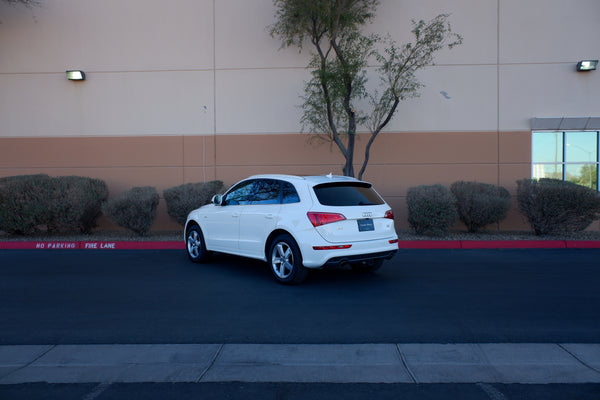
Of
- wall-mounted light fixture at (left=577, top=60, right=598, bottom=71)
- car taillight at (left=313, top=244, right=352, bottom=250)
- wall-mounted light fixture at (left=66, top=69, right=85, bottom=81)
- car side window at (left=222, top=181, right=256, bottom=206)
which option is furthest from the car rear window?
wall-mounted light fixture at (left=66, top=69, right=85, bottom=81)

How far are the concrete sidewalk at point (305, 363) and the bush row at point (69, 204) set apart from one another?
7.78m

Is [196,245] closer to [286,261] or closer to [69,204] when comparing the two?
[286,261]

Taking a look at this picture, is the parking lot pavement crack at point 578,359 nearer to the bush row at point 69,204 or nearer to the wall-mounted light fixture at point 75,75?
the bush row at point 69,204

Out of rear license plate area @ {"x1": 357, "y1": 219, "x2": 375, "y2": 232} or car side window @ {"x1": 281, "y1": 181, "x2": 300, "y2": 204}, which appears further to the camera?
car side window @ {"x1": 281, "y1": 181, "x2": 300, "y2": 204}

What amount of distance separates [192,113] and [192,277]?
7.91m

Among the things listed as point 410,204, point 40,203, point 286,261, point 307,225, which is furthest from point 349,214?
point 40,203

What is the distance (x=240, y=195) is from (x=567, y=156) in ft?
36.0

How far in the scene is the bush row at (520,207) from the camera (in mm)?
11586

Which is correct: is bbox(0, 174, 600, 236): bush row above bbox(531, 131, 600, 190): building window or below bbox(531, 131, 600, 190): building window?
below

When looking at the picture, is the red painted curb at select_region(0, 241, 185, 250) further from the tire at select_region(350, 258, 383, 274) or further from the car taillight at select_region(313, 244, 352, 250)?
the car taillight at select_region(313, 244, 352, 250)

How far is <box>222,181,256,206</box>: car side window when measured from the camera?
8188mm

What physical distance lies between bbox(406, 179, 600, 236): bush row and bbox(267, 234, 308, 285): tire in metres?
5.54

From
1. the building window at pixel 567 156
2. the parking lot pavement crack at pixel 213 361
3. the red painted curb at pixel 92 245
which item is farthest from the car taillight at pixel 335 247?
the building window at pixel 567 156
